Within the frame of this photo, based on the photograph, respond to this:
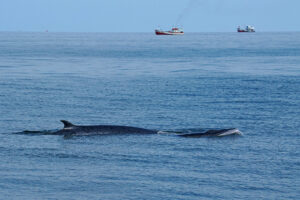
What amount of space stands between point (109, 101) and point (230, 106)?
7564mm

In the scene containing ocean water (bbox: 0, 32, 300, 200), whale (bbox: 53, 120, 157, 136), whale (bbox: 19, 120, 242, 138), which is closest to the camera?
ocean water (bbox: 0, 32, 300, 200)

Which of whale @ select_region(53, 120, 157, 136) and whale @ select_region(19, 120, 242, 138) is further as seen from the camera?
whale @ select_region(53, 120, 157, 136)

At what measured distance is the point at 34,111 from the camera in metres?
33.5

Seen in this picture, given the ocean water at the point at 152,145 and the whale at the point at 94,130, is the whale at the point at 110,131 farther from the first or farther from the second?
the ocean water at the point at 152,145

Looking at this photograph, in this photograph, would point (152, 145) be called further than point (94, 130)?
No

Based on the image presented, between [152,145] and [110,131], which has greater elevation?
[110,131]

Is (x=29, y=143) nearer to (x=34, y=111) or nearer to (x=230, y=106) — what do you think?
(x=34, y=111)

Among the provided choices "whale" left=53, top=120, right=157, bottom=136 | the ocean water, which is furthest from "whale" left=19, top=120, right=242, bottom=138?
the ocean water

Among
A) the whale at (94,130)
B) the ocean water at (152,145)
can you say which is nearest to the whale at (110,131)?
the whale at (94,130)

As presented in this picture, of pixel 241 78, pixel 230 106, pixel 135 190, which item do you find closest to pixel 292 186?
pixel 135 190

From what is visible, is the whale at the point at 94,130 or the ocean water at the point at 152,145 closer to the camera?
the ocean water at the point at 152,145

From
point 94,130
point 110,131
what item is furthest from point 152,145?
point 94,130

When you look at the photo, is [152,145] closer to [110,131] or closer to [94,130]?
[110,131]

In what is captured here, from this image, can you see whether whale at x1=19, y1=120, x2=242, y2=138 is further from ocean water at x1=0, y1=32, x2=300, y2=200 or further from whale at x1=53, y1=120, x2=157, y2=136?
ocean water at x1=0, y1=32, x2=300, y2=200
